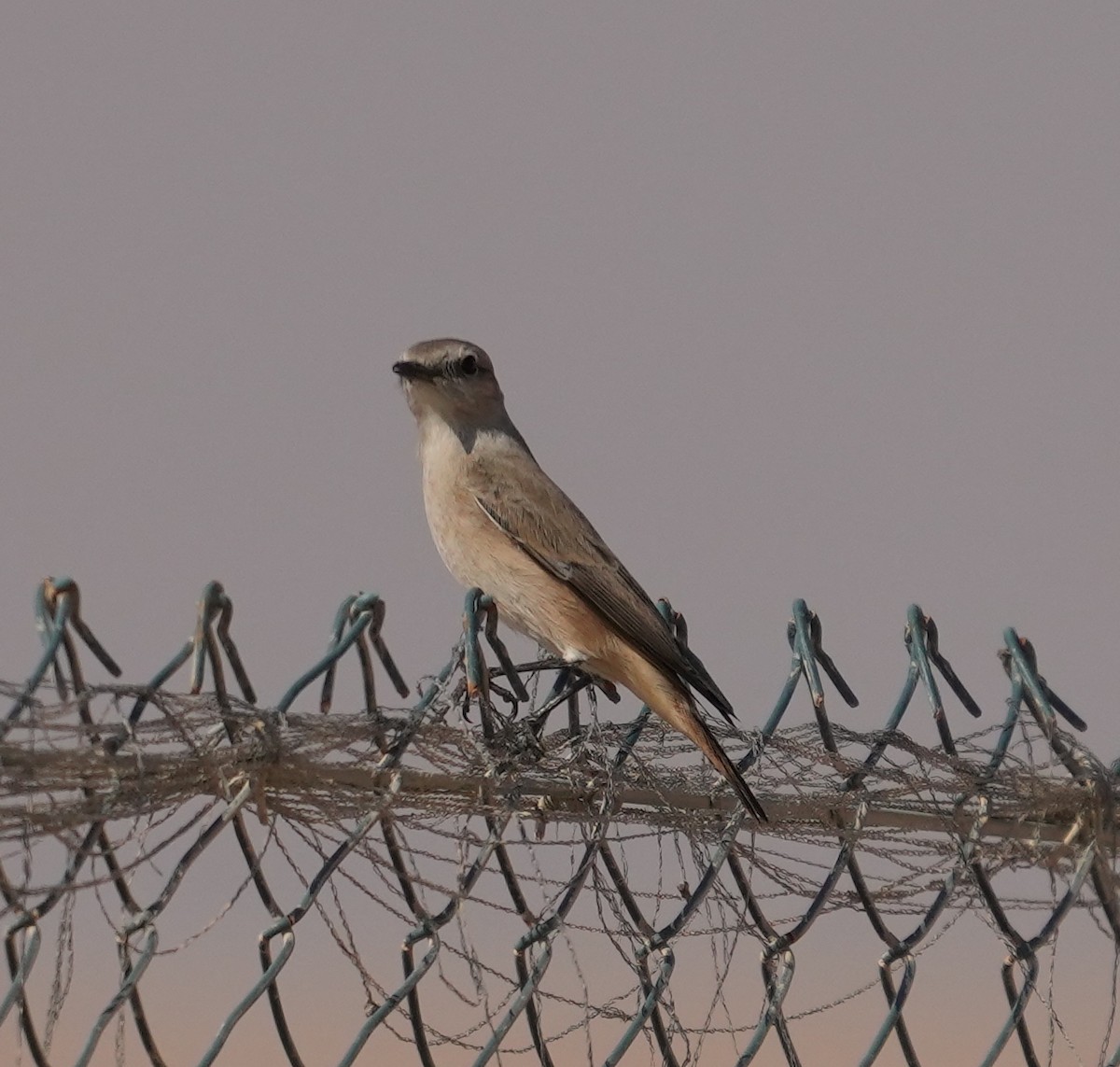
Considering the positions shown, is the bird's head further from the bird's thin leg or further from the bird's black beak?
the bird's thin leg

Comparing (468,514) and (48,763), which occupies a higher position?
(468,514)

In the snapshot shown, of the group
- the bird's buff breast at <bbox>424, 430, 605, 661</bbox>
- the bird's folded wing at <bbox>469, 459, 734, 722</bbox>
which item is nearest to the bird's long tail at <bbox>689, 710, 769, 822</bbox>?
the bird's folded wing at <bbox>469, 459, 734, 722</bbox>

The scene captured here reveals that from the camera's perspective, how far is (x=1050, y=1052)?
3.64m

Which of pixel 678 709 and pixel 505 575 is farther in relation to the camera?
pixel 505 575

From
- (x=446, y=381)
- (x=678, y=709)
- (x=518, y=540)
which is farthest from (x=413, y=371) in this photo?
(x=678, y=709)

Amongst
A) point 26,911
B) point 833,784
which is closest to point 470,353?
point 833,784

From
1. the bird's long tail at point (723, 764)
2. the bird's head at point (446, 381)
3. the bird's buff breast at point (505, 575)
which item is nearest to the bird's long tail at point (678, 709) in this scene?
the bird's long tail at point (723, 764)

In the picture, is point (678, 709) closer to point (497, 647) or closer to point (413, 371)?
point (497, 647)

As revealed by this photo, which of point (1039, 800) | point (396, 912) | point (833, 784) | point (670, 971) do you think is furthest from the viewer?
point (1039, 800)

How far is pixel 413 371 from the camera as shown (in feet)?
18.4

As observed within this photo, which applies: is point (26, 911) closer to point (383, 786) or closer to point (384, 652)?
point (383, 786)

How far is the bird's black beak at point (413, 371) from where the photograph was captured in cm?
558

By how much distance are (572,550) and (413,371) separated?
783mm

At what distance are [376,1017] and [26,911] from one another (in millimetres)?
688
